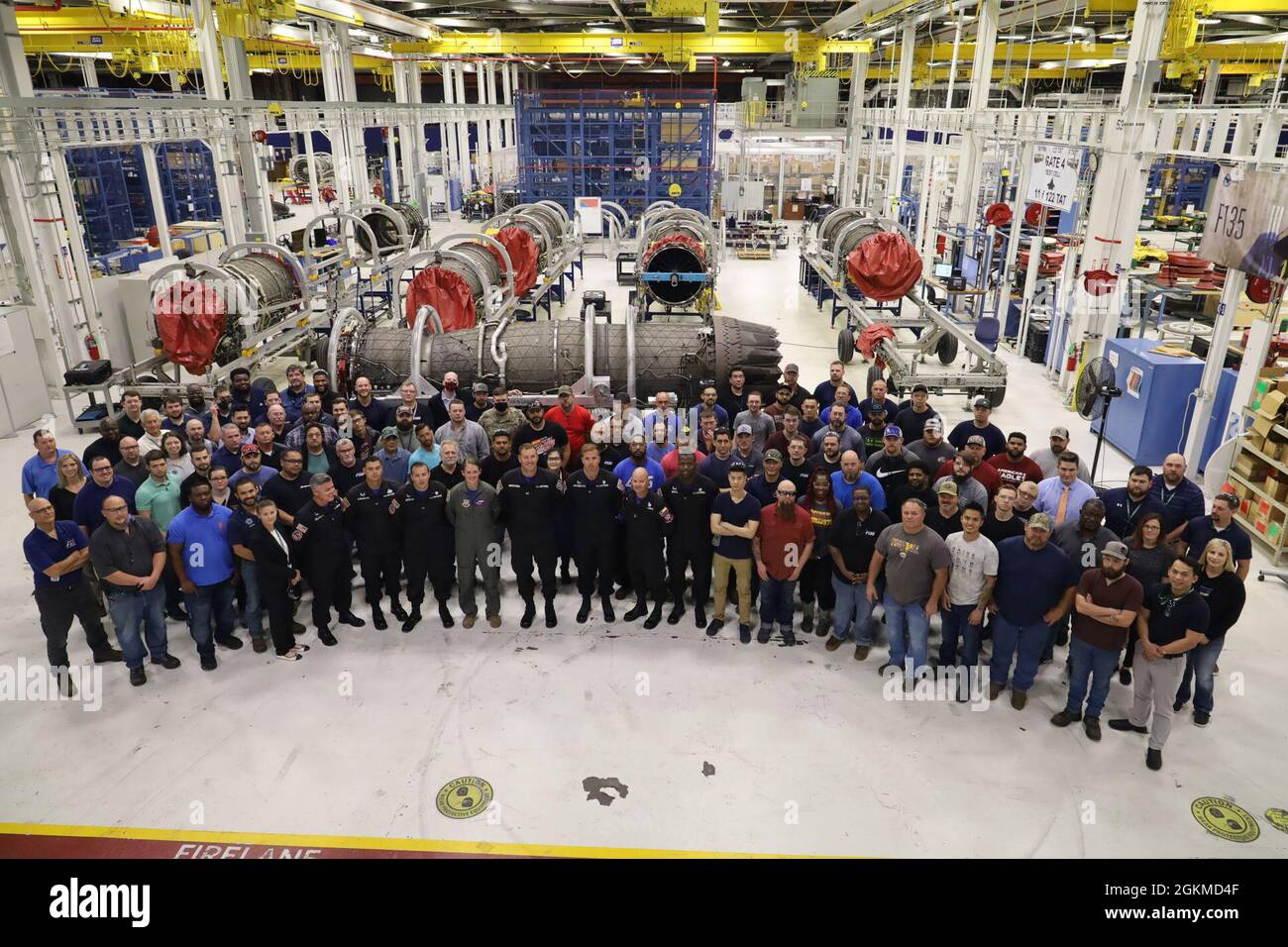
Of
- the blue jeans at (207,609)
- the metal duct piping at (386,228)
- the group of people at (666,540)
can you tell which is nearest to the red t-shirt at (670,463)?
the group of people at (666,540)

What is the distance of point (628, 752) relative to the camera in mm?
5668

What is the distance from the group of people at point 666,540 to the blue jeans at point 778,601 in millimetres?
18

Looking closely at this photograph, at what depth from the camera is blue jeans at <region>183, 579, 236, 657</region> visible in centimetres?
636

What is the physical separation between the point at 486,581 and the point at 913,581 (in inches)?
132

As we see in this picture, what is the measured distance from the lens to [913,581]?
5949 millimetres

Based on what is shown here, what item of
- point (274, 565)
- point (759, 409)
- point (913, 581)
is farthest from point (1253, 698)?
point (274, 565)

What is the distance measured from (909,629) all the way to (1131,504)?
1932 millimetres

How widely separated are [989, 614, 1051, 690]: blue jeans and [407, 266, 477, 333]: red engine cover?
860cm

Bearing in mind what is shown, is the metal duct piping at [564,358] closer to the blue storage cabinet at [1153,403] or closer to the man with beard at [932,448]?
the man with beard at [932,448]

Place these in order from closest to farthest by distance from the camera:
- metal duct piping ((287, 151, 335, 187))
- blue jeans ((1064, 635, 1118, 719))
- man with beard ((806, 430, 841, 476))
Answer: blue jeans ((1064, 635, 1118, 719)), man with beard ((806, 430, 841, 476)), metal duct piping ((287, 151, 335, 187))

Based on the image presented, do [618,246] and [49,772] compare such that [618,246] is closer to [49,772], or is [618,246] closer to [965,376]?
[965,376]

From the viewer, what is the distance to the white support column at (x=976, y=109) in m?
15.2

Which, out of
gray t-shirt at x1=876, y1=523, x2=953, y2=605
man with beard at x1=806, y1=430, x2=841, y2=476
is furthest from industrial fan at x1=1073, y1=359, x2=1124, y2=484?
gray t-shirt at x1=876, y1=523, x2=953, y2=605

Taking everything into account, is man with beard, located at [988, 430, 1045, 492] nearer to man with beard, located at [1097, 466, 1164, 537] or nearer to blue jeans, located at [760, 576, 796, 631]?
man with beard, located at [1097, 466, 1164, 537]
